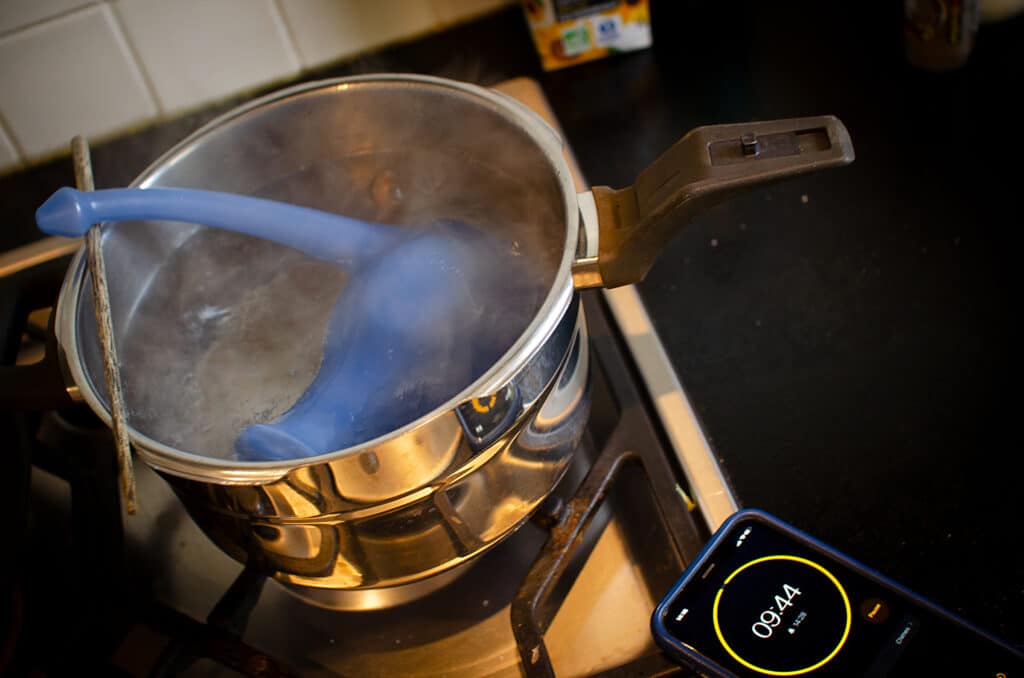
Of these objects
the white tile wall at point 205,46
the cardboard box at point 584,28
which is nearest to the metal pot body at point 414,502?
the cardboard box at point 584,28

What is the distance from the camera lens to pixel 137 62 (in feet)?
2.57

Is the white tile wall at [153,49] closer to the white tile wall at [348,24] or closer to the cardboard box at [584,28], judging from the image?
the white tile wall at [348,24]

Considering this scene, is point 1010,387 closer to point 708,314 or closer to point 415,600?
point 708,314

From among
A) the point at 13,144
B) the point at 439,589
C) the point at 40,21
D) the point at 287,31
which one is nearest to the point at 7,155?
the point at 13,144

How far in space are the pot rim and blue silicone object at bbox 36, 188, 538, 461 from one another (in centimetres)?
3

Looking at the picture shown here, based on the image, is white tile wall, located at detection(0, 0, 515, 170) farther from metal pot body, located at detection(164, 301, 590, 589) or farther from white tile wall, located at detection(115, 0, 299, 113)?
metal pot body, located at detection(164, 301, 590, 589)

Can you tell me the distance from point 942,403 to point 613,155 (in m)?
0.31

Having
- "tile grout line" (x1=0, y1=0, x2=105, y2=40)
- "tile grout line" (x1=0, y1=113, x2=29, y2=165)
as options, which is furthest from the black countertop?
"tile grout line" (x1=0, y1=0, x2=105, y2=40)

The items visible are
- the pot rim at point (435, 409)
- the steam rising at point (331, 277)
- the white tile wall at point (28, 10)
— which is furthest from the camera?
the white tile wall at point (28, 10)

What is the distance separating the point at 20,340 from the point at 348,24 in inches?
16.1

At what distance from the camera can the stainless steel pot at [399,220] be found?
1.20 feet

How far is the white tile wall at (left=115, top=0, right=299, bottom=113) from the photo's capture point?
0.76 meters

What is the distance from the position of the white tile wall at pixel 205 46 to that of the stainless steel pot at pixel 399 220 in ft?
0.88

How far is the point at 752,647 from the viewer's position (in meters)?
0.40
